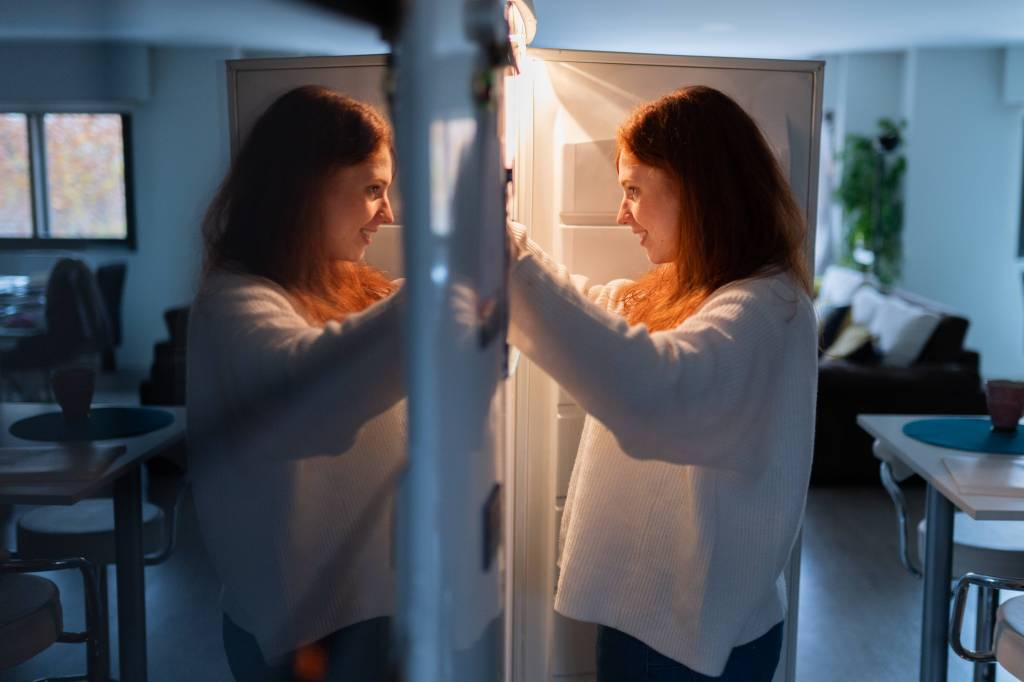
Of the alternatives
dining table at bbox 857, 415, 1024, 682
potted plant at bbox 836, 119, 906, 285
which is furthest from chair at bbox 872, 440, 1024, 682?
potted plant at bbox 836, 119, 906, 285

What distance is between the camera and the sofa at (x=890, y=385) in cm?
448

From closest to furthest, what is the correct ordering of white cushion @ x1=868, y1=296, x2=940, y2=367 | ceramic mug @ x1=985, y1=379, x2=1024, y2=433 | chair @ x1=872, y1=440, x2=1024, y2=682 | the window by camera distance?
the window, ceramic mug @ x1=985, y1=379, x2=1024, y2=433, chair @ x1=872, y1=440, x2=1024, y2=682, white cushion @ x1=868, y1=296, x2=940, y2=367

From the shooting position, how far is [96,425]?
383 mm

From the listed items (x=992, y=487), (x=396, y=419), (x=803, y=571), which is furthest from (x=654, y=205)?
(x=803, y=571)

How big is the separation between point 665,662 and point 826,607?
2.34m

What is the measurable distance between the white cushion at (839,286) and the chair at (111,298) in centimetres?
609

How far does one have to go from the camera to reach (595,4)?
212 inches

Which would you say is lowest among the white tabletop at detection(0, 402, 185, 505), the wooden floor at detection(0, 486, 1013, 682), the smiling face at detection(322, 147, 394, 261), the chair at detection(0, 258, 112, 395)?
the wooden floor at detection(0, 486, 1013, 682)

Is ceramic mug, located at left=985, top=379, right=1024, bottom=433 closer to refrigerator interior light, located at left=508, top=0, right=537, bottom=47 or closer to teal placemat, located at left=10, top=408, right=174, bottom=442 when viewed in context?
refrigerator interior light, located at left=508, top=0, right=537, bottom=47

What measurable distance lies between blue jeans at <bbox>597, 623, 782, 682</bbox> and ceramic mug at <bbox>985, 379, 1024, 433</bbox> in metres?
1.10

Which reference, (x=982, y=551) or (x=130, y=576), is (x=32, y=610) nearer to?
(x=130, y=576)

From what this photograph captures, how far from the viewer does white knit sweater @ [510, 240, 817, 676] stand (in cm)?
97

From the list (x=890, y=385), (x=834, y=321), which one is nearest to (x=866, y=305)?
(x=834, y=321)

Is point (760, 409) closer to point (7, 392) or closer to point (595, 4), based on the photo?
point (7, 392)
